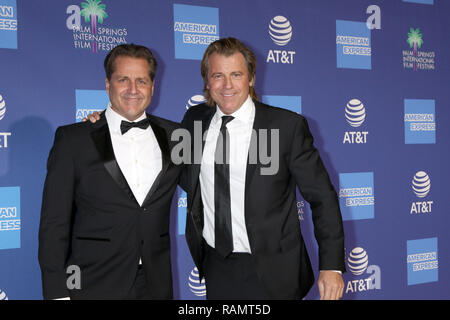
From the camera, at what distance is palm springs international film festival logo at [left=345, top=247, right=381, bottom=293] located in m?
3.91

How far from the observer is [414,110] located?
420 cm

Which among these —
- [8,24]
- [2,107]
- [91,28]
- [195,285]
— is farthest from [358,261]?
[8,24]

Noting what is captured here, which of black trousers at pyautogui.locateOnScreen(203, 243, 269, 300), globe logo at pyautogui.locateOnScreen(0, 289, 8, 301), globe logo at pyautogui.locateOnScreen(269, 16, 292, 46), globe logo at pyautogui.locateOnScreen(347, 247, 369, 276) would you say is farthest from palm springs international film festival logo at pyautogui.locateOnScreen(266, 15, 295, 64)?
globe logo at pyautogui.locateOnScreen(0, 289, 8, 301)

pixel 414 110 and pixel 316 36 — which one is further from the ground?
pixel 316 36

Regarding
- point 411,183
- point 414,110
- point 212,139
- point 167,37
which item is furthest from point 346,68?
point 212,139

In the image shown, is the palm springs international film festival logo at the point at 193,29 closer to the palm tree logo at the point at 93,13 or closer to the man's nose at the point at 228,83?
the palm tree logo at the point at 93,13

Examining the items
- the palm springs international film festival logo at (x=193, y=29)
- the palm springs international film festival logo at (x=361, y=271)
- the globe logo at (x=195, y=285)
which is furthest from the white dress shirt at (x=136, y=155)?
the palm springs international film festival logo at (x=361, y=271)

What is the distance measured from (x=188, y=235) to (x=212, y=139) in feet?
1.83

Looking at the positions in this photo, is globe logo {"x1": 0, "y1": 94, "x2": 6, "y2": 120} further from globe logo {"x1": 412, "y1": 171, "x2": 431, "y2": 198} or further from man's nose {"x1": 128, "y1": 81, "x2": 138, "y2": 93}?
globe logo {"x1": 412, "y1": 171, "x2": 431, "y2": 198}

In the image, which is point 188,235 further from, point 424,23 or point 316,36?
point 424,23

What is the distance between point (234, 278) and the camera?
2.15m

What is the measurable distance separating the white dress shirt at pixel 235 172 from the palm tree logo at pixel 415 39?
2646mm

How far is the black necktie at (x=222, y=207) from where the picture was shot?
7.02 ft

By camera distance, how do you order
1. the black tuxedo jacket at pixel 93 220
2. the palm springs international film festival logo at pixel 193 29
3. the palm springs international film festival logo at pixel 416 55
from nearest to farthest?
the black tuxedo jacket at pixel 93 220, the palm springs international film festival logo at pixel 193 29, the palm springs international film festival logo at pixel 416 55
